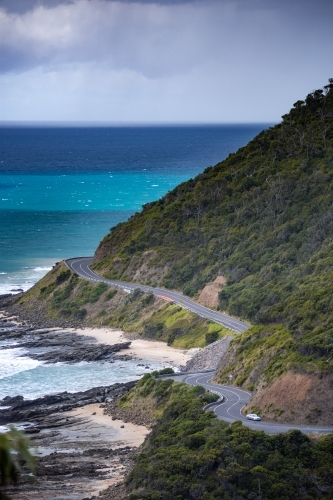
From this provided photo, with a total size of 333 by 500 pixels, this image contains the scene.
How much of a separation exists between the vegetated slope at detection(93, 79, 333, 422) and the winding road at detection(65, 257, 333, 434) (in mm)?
1122

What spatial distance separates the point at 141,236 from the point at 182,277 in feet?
46.7

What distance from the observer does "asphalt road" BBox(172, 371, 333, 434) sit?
133 feet

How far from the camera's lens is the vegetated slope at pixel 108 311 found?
233 ft

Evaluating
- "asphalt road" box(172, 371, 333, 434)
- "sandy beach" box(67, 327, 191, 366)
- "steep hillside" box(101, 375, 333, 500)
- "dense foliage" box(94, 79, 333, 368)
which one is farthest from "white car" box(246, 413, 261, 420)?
"sandy beach" box(67, 327, 191, 366)

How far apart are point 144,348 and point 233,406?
80.4ft

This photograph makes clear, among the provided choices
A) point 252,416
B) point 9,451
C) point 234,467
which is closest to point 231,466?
point 234,467

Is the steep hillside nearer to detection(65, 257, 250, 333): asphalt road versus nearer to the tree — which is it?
detection(65, 257, 250, 333): asphalt road

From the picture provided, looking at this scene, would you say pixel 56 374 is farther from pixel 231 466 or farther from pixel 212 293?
pixel 231 466

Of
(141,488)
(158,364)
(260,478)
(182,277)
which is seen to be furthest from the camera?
(182,277)

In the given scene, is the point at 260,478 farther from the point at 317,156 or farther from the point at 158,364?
the point at 317,156

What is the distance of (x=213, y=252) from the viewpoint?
85750 millimetres

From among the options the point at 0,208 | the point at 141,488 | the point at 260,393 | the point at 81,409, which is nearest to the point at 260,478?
the point at 141,488

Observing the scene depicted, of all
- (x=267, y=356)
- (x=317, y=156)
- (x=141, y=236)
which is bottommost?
(x=267, y=356)

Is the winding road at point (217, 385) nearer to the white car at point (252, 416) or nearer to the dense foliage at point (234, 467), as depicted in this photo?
the white car at point (252, 416)
